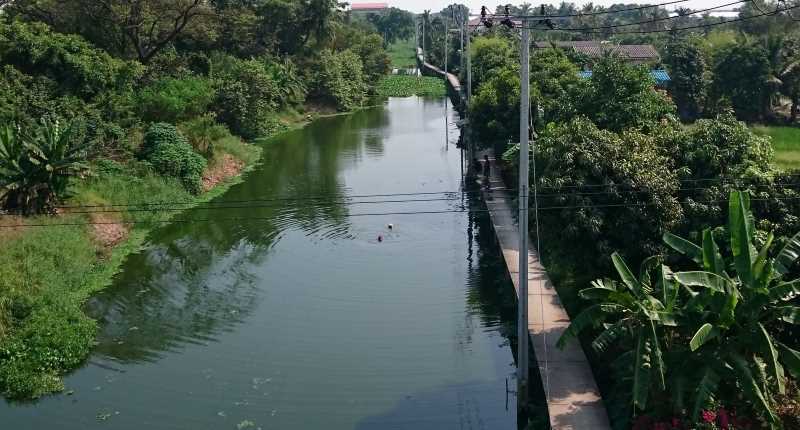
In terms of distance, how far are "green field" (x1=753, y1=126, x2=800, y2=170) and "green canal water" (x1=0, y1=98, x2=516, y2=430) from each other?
11.1 meters

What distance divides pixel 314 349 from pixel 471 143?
1817 centimetres

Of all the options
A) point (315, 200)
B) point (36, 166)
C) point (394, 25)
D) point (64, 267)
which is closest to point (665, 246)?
point (64, 267)

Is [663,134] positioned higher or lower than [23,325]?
higher

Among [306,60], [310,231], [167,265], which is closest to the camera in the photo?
[167,265]

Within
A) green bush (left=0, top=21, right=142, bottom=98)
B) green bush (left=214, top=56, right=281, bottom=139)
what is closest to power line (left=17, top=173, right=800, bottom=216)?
green bush (left=0, top=21, right=142, bottom=98)

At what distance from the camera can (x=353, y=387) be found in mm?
15367

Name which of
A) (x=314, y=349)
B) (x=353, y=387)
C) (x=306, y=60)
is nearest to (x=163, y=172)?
(x=314, y=349)

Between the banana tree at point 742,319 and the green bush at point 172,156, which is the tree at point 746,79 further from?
the banana tree at point 742,319

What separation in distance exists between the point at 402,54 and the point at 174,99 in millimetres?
90605

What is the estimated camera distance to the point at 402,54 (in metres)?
122

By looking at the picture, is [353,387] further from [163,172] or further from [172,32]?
[172,32]

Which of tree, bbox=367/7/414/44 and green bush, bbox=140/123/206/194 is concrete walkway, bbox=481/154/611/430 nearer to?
green bush, bbox=140/123/206/194

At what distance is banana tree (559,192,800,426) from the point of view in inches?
434

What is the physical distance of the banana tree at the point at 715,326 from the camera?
11031 mm
